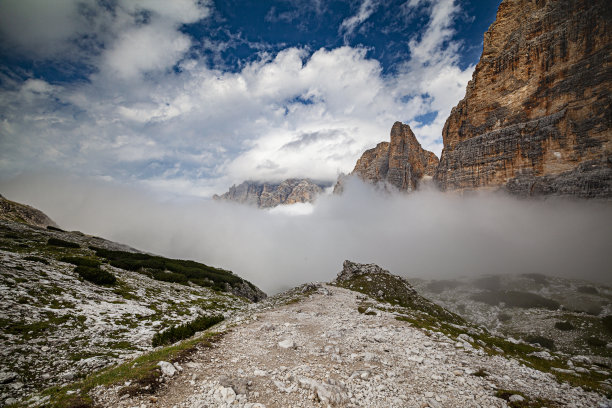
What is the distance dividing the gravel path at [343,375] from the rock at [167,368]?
0.06m

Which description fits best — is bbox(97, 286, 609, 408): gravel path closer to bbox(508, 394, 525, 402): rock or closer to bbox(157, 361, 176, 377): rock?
bbox(157, 361, 176, 377): rock

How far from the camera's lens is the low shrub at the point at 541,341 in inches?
1998

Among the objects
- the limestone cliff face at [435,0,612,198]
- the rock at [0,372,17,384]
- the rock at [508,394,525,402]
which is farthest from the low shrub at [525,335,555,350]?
the limestone cliff face at [435,0,612,198]

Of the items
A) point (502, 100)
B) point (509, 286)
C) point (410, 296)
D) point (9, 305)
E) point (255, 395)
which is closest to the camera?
point (255, 395)

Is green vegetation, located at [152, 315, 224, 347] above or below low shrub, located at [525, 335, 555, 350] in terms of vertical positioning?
above

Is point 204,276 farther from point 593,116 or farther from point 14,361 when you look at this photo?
point 593,116

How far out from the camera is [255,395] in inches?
305

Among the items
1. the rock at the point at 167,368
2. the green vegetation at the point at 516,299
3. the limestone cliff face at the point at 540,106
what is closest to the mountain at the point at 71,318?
the rock at the point at 167,368

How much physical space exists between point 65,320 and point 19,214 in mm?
69006

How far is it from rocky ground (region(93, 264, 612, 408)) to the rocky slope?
39mm

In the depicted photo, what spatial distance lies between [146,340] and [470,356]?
59.1 ft

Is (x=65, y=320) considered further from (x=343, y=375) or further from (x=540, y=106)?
(x=540, y=106)

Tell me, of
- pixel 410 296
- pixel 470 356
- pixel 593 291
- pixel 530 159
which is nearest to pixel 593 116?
pixel 530 159

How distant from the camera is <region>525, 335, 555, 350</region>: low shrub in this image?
50737mm
